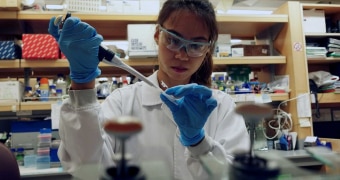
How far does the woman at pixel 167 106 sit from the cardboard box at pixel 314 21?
186 cm

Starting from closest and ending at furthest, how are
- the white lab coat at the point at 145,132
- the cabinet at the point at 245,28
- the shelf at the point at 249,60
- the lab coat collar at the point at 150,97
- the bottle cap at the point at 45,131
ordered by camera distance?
1. the white lab coat at the point at 145,132
2. the lab coat collar at the point at 150,97
3. the bottle cap at the point at 45,131
4. the cabinet at the point at 245,28
5. the shelf at the point at 249,60

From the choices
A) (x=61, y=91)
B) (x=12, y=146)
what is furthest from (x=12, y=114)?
(x=61, y=91)

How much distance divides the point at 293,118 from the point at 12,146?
7.61 feet

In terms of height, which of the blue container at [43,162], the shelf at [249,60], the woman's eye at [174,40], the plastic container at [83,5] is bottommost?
the blue container at [43,162]

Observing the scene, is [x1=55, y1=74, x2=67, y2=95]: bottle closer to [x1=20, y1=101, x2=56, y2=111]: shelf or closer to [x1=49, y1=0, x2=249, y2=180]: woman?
[x1=20, y1=101, x2=56, y2=111]: shelf

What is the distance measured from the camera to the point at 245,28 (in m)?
2.86

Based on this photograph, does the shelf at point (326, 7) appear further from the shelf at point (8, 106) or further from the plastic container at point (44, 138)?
the shelf at point (8, 106)

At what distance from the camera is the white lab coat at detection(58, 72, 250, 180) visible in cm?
73

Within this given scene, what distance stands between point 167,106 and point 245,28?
2213 mm

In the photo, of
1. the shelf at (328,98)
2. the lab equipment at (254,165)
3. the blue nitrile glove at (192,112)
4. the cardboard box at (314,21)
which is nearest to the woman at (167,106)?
the blue nitrile glove at (192,112)

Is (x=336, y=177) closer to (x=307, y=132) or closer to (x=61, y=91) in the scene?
(x=61, y=91)

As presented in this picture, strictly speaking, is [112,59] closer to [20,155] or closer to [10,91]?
[10,91]

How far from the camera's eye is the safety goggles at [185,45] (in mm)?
993

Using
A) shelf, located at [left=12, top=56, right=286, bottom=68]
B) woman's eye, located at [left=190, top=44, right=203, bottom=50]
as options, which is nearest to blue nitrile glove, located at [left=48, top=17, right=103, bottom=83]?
woman's eye, located at [left=190, top=44, right=203, bottom=50]
